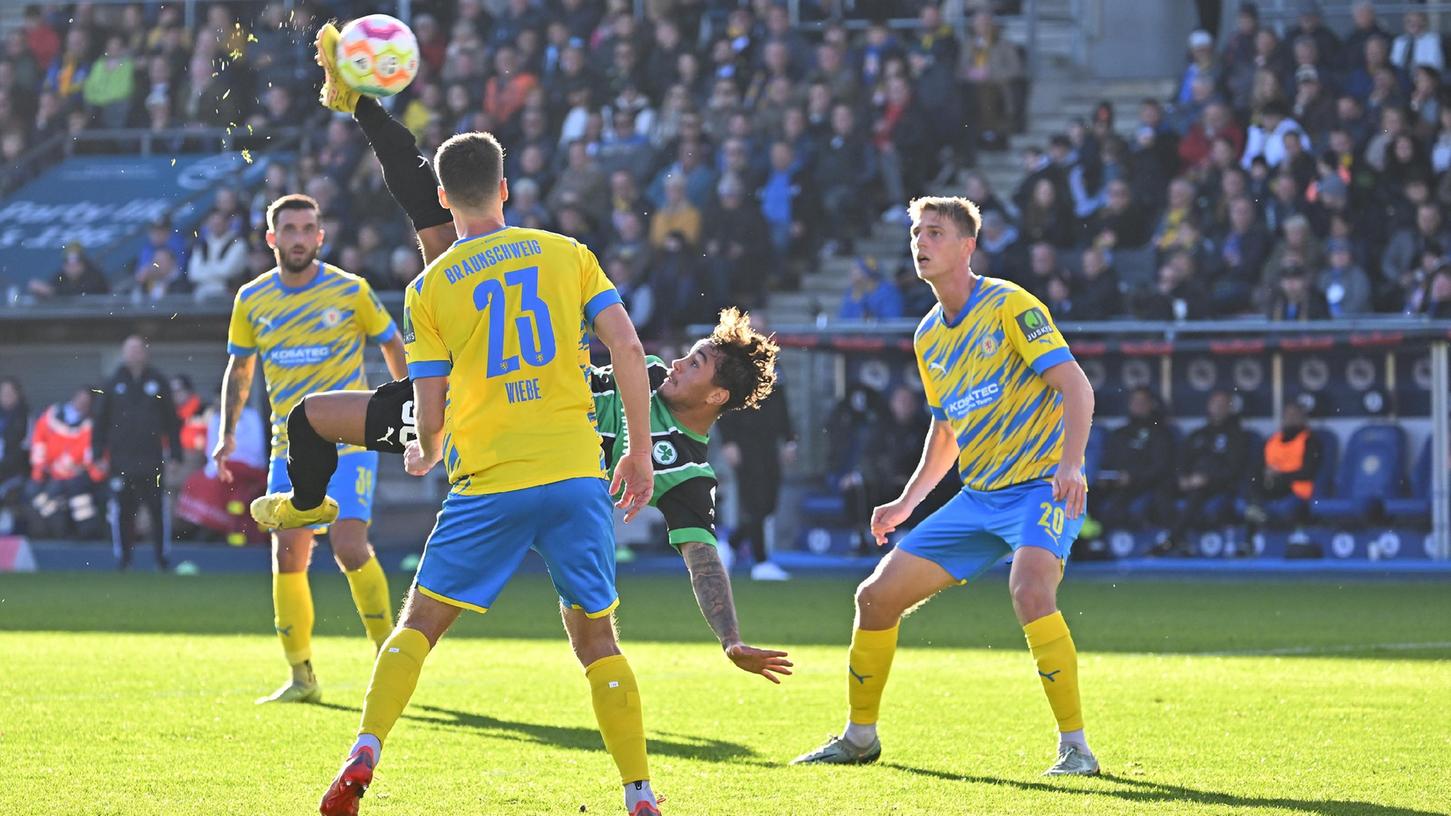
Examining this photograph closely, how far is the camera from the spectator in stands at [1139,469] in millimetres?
17078

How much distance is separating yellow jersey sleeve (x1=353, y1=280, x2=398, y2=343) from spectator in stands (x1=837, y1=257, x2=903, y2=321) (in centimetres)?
962

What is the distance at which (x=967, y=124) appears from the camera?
20.7 meters

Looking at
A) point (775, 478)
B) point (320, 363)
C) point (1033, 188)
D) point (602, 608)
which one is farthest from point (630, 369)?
point (1033, 188)

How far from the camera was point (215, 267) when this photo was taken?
21.1 meters

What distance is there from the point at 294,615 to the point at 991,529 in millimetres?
3495

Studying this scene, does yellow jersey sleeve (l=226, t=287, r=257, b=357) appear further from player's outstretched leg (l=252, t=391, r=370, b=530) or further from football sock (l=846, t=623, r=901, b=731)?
football sock (l=846, t=623, r=901, b=731)

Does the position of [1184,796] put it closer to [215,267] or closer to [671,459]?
[671,459]

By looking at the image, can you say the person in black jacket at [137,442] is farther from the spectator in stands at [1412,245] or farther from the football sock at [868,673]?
the football sock at [868,673]

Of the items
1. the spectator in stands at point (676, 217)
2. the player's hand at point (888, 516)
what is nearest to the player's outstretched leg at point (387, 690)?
the player's hand at point (888, 516)

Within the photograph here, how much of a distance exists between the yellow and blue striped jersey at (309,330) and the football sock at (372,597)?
0.75 m

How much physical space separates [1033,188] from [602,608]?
1406 cm

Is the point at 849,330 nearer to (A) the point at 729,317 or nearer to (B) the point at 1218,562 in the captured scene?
(B) the point at 1218,562

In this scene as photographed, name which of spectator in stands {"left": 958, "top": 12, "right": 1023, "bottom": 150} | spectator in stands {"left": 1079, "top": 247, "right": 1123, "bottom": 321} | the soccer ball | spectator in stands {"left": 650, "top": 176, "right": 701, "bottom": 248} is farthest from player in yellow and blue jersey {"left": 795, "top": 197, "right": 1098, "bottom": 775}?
spectator in stands {"left": 958, "top": 12, "right": 1023, "bottom": 150}

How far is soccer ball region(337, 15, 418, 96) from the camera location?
23.2 ft
